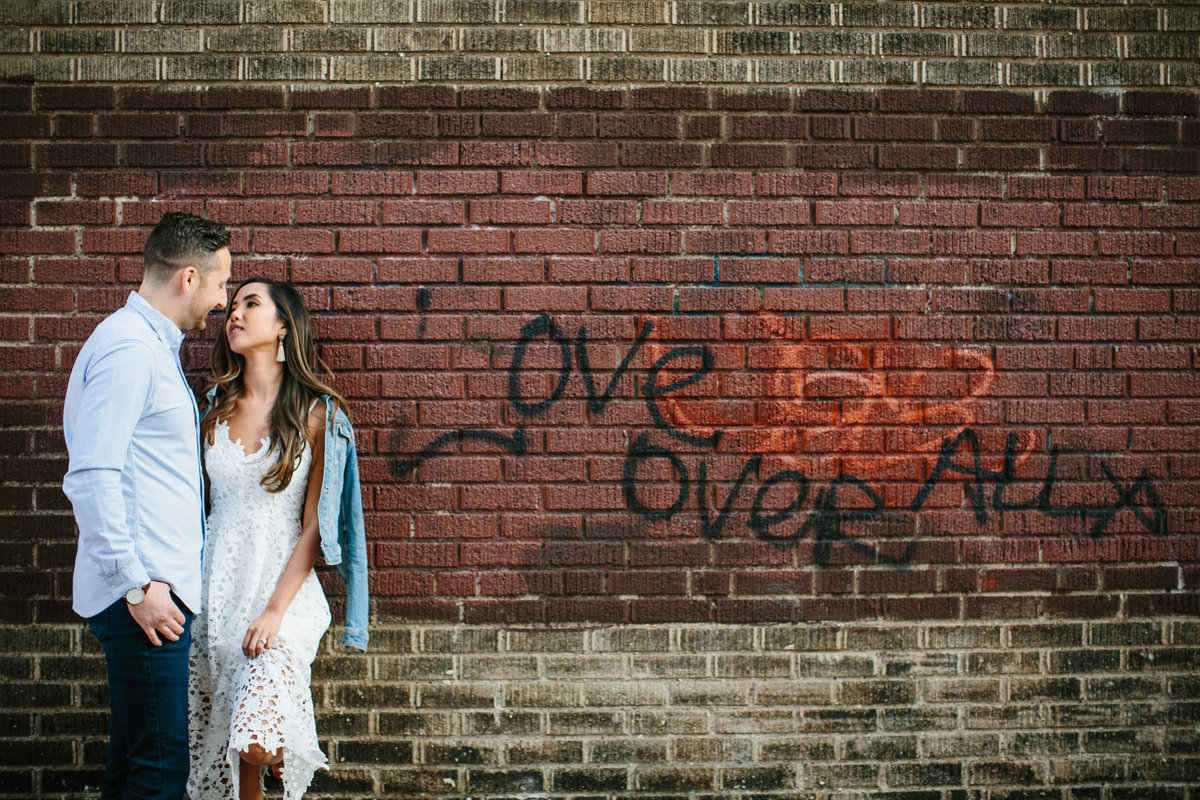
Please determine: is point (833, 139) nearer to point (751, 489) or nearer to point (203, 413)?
point (751, 489)

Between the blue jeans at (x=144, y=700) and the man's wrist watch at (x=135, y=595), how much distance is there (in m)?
0.08

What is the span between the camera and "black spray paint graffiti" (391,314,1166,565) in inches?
134

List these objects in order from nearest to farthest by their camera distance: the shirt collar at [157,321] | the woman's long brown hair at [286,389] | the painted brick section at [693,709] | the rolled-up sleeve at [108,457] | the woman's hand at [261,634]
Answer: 1. the rolled-up sleeve at [108,457]
2. the shirt collar at [157,321]
3. the woman's hand at [261,634]
4. the woman's long brown hair at [286,389]
5. the painted brick section at [693,709]

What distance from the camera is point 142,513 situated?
2.51 metres

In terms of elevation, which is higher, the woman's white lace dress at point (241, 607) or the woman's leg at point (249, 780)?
the woman's white lace dress at point (241, 607)

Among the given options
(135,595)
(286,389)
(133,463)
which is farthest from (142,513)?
(286,389)

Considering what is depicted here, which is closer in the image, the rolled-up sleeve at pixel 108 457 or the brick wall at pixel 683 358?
the rolled-up sleeve at pixel 108 457

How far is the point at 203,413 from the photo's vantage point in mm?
3088

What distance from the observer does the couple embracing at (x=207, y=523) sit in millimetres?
2428

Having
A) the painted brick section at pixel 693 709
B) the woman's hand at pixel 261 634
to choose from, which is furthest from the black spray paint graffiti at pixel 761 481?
the woman's hand at pixel 261 634

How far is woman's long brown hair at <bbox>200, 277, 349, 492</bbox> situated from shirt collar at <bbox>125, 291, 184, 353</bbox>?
1.07 feet

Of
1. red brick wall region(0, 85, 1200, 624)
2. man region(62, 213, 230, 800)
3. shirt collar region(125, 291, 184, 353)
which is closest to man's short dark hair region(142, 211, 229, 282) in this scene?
man region(62, 213, 230, 800)

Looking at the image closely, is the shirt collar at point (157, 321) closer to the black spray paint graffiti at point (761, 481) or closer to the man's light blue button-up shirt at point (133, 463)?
the man's light blue button-up shirt at point (133, 463)

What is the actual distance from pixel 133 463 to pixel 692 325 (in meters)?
2.15
